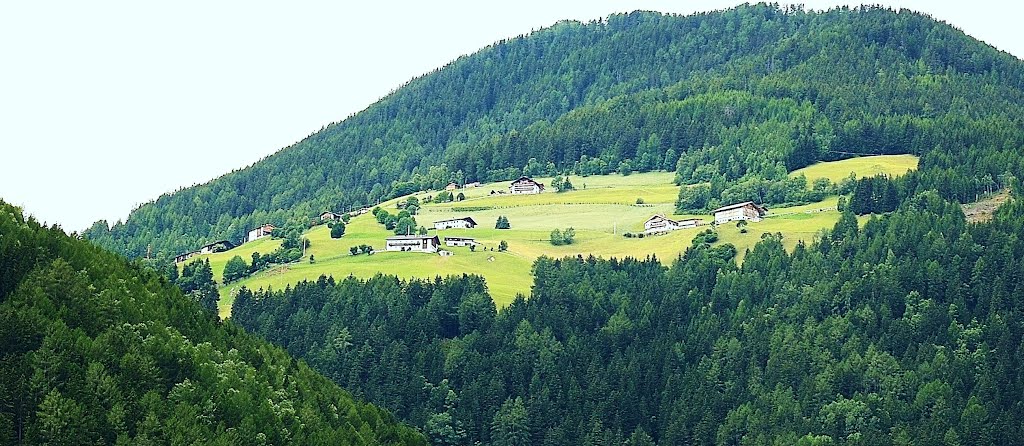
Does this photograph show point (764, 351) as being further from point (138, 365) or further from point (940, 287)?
point (138, 365)

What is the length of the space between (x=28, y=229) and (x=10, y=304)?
31.3ft

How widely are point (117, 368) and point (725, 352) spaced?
3645 inches

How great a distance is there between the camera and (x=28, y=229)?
111062 mm

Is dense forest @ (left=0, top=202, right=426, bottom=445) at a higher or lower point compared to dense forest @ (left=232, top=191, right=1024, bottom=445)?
higher

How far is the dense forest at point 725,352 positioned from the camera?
167375 mm

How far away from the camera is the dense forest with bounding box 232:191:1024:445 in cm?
16738

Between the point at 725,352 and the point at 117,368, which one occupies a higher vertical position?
the point at 117,368

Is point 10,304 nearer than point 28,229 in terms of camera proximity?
Yes

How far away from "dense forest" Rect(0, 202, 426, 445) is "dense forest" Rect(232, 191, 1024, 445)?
168ft

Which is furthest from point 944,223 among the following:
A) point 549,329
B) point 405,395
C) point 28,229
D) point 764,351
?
point 28,229

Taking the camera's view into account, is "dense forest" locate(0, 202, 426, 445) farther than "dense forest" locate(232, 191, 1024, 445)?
No

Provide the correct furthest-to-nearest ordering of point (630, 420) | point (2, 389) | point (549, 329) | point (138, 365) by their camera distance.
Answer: point (549, 329)
point (630, 420)
point (138, 365)
point (2, 389)

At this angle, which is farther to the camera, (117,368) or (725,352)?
(725,352)

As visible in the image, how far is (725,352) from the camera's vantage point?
7229 inches
